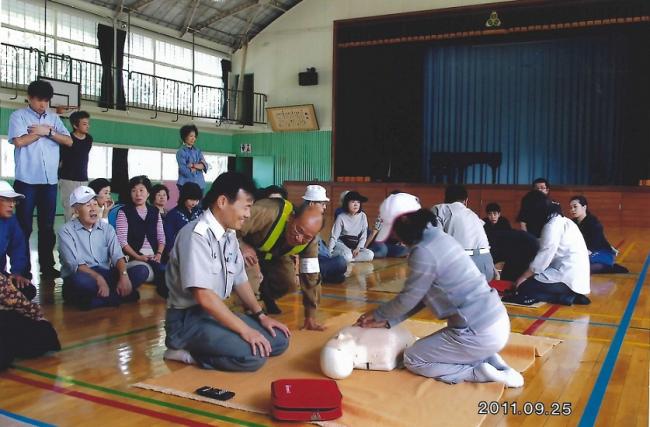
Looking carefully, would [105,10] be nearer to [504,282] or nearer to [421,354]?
[504,282]

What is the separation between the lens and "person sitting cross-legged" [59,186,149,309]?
4.42 metres

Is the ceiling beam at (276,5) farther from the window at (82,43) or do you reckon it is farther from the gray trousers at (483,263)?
the gray trousers at (483,263)

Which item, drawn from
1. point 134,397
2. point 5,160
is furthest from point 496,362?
point 5,160

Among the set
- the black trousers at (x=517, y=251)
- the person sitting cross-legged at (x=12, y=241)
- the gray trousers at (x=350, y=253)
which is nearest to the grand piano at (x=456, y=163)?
the gray trousers at (x=350, y=253)

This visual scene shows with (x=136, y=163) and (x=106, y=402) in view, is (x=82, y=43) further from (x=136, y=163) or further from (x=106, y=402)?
(x=106, y=402)

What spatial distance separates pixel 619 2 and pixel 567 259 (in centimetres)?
1085

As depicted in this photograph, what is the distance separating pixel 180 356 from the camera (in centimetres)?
317

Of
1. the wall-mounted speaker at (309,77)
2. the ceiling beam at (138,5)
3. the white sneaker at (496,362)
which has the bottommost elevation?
the white sneaker at (496,362)

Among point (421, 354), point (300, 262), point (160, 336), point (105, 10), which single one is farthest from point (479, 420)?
point (105, 10)

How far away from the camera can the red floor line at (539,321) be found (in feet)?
13.1

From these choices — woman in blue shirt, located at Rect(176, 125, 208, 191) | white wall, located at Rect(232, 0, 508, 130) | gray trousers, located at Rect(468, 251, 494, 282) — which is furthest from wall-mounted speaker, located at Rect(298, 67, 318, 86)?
gray trousers, located at Rect(468, 251, 494, 282)

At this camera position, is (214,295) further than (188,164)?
No

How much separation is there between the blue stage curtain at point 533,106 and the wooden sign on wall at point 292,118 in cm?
331

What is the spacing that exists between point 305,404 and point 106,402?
0.88 m
